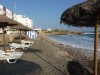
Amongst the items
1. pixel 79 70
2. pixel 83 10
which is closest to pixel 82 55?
pixel 79 70

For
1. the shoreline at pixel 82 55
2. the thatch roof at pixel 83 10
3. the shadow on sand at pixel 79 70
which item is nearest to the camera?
the thatch roof at pixel 83 10

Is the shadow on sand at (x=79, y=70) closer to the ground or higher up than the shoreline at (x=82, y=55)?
higher up

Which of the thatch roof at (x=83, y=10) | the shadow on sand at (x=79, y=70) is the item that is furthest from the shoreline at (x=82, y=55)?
the thatch roof at (x=83, y=10)

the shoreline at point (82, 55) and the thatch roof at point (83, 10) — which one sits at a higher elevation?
the thatch roof at point (83, 10)

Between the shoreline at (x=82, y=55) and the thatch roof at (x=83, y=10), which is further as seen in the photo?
the shoreline at (x=82, y=55)

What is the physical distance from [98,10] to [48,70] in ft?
15.4

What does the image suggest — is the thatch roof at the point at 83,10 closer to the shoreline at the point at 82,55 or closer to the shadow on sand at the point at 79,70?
the shadow on sand at the point at 79,70

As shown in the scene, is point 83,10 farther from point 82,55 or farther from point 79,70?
point 82,55

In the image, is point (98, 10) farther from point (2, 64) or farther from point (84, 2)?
point (2, 64)

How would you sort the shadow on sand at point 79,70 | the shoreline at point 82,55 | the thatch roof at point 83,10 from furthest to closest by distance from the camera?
Result: the shoreline at point 82,55
the shadow on sand at point 79,70
the thatch roof at point 83,10

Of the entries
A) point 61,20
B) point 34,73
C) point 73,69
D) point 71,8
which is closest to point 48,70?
point 34,73

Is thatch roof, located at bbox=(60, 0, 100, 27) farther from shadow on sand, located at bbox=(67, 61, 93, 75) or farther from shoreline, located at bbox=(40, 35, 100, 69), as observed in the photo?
shoreline, located at bbox=(40, 35, 100, 69)

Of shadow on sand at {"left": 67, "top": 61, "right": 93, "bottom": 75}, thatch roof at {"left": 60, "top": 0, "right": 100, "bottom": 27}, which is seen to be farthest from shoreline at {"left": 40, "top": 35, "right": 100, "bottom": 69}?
thatch roof at {"left": 60, "top": 0, "right": 100, "bottom": 27}

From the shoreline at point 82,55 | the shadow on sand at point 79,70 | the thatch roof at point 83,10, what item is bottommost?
the shoreline at point 82,55
